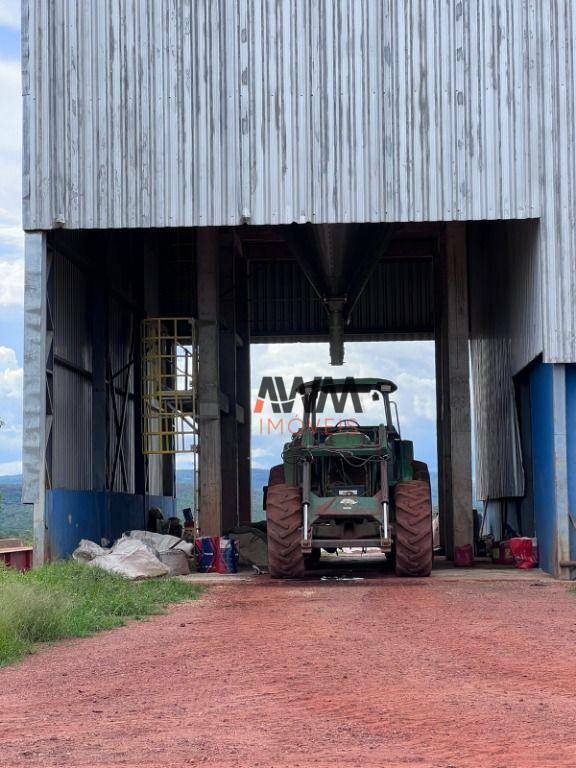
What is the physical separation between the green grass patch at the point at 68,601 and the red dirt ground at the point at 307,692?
1.18 ft

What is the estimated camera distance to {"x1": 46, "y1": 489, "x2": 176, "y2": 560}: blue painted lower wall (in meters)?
19.7

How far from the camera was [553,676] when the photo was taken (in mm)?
8789


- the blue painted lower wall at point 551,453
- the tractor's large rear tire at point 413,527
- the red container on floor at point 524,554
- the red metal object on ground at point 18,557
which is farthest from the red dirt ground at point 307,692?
the red container on floor at point 524,554

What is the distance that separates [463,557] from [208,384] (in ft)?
20.1

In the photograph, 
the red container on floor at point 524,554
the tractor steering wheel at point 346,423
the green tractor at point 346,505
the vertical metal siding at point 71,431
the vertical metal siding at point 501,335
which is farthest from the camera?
the vertical metal siding at point 71,431

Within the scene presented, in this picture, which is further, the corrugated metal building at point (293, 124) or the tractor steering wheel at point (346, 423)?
the tractor steering wheel at point (346, 423)

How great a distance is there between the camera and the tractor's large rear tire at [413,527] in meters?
17.9

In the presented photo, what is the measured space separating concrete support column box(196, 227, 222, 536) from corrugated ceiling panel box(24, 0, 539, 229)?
4.22m

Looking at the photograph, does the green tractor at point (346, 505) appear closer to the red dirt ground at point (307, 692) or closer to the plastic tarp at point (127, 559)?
the plastic tarp at point (127, 559)

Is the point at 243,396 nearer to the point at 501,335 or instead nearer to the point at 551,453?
the point at 501,335

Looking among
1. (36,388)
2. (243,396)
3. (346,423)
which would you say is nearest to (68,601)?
(36,388)

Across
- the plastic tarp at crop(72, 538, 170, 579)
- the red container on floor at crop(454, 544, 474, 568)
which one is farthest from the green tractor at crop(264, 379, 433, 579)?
the red container on floor at crop(454, 544, 474, 568)

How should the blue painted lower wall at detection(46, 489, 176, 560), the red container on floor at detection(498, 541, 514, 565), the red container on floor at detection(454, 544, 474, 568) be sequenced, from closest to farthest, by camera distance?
the blue painted lower wall at detection(46, 489, 176, 560), the red container on floor at detection(498, 541, 514, 565), the red container on floor at detection(454, 544, 474, 568)

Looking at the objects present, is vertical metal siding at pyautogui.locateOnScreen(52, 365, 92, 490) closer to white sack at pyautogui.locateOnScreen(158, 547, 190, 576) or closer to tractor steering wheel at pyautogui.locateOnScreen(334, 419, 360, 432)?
white sack at pyautogui.locateOnScreen(158, 547, 190, 576)
